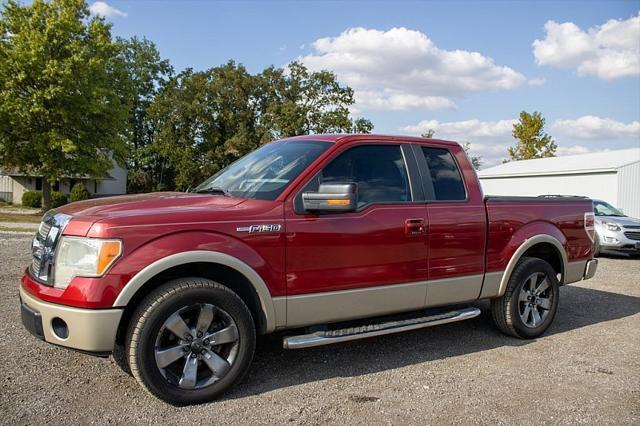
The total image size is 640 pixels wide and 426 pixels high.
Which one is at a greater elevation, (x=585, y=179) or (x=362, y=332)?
(x=585, y=179)

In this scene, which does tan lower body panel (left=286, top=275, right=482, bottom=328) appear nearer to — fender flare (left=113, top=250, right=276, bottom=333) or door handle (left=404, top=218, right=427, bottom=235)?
fender flare (left=113, top=250, right=276, bottom=333)

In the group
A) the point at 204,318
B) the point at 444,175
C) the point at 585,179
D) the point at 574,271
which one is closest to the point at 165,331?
the point at 204,318

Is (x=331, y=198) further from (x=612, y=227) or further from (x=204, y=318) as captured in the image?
(x=612, y=227)

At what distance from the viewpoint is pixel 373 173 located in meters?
4.59

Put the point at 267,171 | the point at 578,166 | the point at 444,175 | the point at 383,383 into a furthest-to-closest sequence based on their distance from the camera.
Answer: the point at 578,166
the point at 444,175
the point at 267,171
the point at 383,383

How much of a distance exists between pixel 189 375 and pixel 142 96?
5899 cm

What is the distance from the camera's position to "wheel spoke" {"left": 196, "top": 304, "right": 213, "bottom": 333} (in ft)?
12.0

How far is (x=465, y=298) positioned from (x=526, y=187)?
2993 centimetres

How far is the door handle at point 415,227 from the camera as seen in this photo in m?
4.49

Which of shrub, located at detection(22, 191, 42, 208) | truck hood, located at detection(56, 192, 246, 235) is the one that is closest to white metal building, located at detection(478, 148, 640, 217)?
truck hood, located at detection(56, 192, 246, 235)

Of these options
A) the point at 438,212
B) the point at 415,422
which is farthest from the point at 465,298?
the point at 415,422

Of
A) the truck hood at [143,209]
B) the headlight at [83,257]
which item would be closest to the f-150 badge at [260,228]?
the truck hood at [143,209]

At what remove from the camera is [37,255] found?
12.4 ft

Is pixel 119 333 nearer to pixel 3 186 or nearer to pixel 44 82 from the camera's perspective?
pixel 44 82
